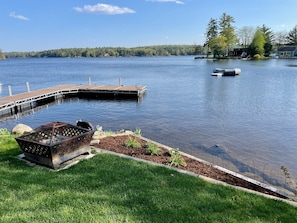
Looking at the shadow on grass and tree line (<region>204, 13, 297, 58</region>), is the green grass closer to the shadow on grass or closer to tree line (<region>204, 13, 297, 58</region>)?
the shadow on grass

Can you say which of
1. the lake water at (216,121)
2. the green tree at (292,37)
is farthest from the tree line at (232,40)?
the lake water at (216,121)

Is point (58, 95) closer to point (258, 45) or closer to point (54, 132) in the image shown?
point (54, 132)

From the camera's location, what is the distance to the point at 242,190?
4738 mm

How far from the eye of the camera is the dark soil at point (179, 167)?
553 centimetres

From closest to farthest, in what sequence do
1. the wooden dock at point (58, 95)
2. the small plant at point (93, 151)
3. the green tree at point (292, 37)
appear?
the small plant at point (93, 151), the wooden dock at point (58, 95), the green tree at point (292, 37)

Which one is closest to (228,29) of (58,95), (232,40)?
(232,40)

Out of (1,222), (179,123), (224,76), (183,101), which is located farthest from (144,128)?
(224,76)

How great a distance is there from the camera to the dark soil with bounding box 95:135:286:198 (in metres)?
5.53

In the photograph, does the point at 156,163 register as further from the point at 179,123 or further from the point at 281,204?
the point at 179,123

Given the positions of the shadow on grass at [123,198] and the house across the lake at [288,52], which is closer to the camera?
the shadow on grass at [123,198]

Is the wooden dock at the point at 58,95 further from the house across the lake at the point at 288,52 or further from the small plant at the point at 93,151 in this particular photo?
the house across the lake at the point at 288,52

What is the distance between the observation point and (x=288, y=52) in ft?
314

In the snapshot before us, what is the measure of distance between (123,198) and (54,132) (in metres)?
3.30

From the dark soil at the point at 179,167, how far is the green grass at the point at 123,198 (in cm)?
85
